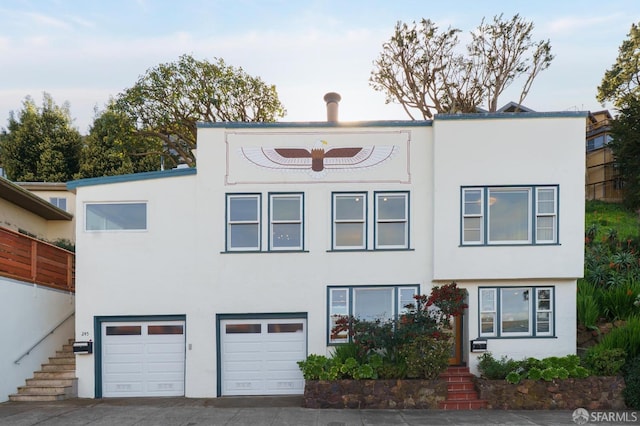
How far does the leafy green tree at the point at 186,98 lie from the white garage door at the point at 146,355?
549 inches

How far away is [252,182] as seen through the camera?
12609 millimetres

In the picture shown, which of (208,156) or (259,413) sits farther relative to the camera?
(208,156)

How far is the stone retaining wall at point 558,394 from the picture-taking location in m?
10.9

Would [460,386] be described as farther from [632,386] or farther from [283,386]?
[283,386]

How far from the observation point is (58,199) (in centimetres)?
2077

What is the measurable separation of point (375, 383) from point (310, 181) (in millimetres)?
5369

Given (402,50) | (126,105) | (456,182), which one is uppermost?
(402,50)

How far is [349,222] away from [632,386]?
764 centimetres

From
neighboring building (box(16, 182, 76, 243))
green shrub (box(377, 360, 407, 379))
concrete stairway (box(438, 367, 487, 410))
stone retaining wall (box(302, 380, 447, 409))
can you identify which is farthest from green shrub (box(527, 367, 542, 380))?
neighboring building (box(16, 182, 76, 243))

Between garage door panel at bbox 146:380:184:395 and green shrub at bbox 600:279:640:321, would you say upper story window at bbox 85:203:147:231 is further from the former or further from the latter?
green shrub at bbox 600:279:640:321

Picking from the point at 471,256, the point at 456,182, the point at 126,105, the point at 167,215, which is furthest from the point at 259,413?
the point at 126,105

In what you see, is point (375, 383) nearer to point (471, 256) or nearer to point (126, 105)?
point (471, 256)

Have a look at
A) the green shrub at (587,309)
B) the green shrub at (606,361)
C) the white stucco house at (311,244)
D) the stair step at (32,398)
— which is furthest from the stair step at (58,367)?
the green shrub at (587,309)

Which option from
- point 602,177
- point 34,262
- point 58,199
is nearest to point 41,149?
point 58,199
